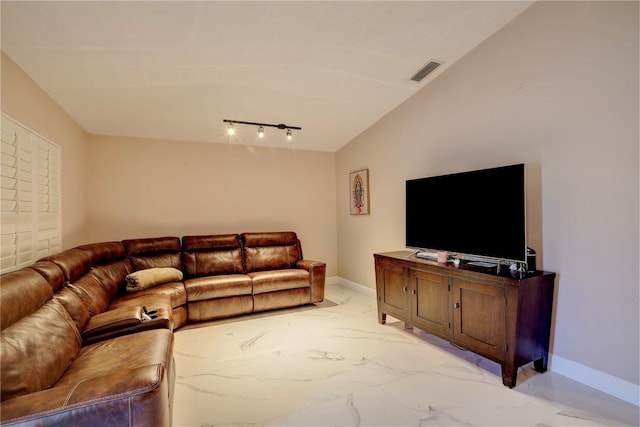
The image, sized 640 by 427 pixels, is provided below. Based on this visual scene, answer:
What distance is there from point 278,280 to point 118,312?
6.07ft

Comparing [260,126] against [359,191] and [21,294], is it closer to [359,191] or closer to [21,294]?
[359,191]

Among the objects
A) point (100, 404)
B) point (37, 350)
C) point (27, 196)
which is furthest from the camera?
point (27, 196)

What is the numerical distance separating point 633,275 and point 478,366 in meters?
1.23

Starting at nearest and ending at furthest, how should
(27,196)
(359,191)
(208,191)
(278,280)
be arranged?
(27,196)
(278,280)
(208,191)
(359,191)

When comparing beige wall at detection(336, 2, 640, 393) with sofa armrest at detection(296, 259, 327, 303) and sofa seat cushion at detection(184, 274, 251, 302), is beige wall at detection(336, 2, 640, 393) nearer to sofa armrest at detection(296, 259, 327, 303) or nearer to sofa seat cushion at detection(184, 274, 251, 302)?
sofa armrest at detection(296, 259, 327, 303)

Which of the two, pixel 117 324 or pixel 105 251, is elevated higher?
pixel 105 251

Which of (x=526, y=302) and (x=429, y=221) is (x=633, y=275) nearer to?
(x=526, y=302)

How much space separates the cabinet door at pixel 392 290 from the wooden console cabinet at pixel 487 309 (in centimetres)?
7

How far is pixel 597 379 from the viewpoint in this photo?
2.15 metres

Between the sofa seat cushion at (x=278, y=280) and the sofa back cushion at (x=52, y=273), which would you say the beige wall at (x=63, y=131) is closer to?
the sofa back cushion at (x=52, y=273)

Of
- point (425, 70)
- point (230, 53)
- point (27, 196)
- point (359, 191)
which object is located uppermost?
point (425, 70)

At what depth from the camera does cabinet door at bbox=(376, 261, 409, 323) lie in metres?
3.11

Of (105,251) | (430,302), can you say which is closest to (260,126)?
(105,251)

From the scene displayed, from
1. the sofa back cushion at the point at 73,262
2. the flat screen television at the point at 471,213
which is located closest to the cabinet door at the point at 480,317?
the flat screen television at the point at 471,213
